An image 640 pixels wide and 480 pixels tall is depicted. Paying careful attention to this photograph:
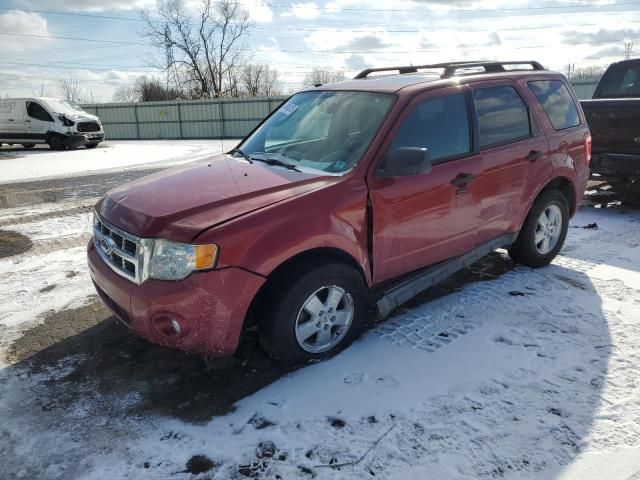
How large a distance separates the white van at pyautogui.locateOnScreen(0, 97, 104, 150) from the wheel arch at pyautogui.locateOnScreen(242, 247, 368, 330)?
19504 mm

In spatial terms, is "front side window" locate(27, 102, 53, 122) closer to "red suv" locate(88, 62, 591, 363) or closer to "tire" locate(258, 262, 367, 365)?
"red suv" locate(88, 62, 591, 363)

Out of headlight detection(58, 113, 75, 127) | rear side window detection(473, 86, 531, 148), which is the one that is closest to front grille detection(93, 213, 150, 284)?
rear side window detection(473, 86, 531, 148)

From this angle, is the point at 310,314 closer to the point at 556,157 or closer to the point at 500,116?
the point at 500,116

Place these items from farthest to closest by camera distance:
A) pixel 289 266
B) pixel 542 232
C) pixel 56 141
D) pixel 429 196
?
pixel 56 141 < pixel 542 232 < pixel 429 196 < pixel 289 266

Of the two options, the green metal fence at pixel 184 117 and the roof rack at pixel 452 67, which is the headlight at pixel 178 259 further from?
the green metal fence at pixel 184 117

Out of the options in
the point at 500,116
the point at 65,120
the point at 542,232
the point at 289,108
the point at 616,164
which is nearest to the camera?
the point at 500,116

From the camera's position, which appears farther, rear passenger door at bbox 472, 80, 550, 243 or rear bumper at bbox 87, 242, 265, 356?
rear passenger door at bbox 472, 80, 550, 243

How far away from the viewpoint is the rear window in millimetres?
8555

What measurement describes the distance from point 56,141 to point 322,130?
1937 centimetres

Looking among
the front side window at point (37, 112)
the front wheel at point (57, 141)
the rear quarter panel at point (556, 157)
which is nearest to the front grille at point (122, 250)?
the rear quarter panel at point (556, 157)

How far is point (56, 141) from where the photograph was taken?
1978 centimetres

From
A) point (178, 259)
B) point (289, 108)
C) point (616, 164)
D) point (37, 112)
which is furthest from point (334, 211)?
point (37, 112)

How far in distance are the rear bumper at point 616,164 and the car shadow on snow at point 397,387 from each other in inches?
138

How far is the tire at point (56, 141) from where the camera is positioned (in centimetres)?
1967
